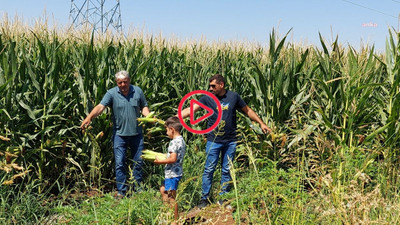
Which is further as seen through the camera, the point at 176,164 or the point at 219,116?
the point at 219,116

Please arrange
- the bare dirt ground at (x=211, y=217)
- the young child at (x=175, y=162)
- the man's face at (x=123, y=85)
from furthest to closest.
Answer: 1. the man's face at (x=123, y=85)
2. the young child at (x=175, y=162)
3. the bare dirt ground at (x=211, y=217)

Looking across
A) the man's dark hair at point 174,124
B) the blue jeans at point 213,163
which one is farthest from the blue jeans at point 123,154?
the man's dark hair at point 174,124

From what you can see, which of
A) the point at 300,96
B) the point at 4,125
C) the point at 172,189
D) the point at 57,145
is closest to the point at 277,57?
the point at 300,96

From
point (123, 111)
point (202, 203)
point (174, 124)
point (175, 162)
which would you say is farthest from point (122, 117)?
point (202, 203)

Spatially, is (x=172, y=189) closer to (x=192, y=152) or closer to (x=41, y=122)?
(x=192, y=152)

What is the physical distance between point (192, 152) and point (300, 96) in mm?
1607

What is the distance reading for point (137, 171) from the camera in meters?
5.08

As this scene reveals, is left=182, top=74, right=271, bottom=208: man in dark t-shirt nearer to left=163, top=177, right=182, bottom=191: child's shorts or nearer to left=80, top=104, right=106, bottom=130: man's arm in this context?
left=163, top=177, right=182, bottom=191: child's shorts

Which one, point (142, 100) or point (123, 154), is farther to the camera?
point (142, 100)

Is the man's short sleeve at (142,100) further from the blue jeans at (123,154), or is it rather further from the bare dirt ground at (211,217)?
the bare dirt ground at (211,217)

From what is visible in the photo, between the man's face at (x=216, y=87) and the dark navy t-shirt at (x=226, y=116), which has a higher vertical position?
the man's face at (x=216, y=87)

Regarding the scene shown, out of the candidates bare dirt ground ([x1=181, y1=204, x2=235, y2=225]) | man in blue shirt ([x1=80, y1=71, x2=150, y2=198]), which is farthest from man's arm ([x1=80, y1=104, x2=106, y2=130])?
bare dirt ground ([x1=181, y1=204, x2=235, y2=225])

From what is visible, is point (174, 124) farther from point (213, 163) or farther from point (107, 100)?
point (107, 100)

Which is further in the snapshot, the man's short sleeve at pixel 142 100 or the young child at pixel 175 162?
the man's short sleeve at pixel 142 100
